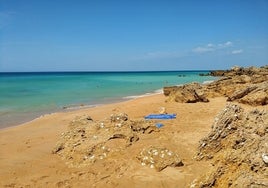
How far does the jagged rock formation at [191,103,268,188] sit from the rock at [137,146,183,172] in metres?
0.56

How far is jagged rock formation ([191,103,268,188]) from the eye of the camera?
4188 millimetres

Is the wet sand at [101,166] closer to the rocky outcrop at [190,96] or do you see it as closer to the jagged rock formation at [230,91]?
the jagged rock formation at [230,91]

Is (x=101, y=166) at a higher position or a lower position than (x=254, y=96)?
lower

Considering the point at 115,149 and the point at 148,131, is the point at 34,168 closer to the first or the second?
the point at 115,149

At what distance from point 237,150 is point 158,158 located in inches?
82.3

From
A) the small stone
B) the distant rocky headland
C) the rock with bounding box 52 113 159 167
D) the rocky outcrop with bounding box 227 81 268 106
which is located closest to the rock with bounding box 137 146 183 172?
the distant rocky headland

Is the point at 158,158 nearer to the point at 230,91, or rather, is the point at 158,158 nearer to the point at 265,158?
the point at 265,158

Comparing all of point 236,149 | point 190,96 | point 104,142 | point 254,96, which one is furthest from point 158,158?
point 190,96

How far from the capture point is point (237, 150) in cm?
486

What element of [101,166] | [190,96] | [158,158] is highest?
[190,96]

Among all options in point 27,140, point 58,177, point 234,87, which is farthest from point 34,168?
point 234,87

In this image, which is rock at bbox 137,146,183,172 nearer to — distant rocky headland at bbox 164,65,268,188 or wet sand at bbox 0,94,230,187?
wet sand at bbox 0,94,230,187

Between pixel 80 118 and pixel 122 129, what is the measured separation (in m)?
1.70

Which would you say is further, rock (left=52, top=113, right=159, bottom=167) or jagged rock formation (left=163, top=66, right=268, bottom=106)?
jagged rock formation (left=163, top=66, right=268, bottom=106)
